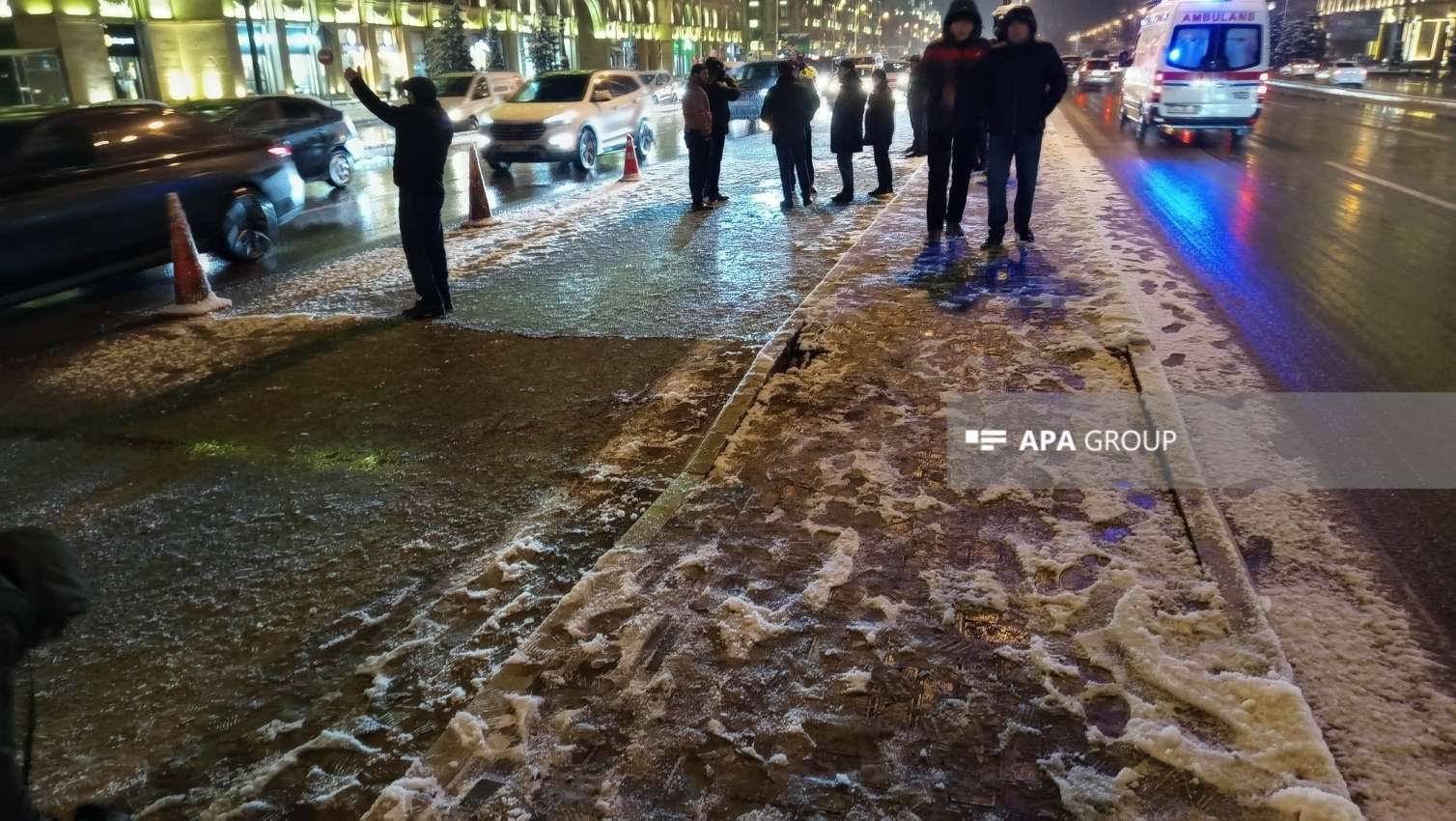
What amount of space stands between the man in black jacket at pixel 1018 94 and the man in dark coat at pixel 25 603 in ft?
24.6

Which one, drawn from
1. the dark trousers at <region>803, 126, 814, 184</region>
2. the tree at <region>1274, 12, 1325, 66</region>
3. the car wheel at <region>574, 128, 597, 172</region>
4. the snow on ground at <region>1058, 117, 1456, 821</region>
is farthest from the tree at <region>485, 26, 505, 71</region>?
the tree at <region>1274, 12, 1325, 66</region>

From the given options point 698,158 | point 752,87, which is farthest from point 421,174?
point 752,87

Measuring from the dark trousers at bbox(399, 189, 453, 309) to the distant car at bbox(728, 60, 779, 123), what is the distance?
63.0 ft

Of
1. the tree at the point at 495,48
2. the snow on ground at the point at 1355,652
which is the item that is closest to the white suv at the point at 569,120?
the snow on ground at the point at 1355,652

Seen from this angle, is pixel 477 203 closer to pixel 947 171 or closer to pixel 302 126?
pixel 302 126

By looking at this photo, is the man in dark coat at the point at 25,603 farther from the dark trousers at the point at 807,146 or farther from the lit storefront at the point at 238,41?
the lit storefront at the point at 238,41

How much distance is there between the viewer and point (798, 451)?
4340mm

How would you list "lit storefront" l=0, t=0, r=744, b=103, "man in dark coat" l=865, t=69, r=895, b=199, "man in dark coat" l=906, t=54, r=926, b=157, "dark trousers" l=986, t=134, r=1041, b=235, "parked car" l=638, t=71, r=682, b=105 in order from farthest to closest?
"parked car" l=638, t=71, r=682, b=105 < "lit storefront" l=0, t=0, r=744, b=103 < "man in dark coat" l=906, t=54, r=926, b=157 < "man in dark coat" l=865, t=69, r=895, b=199 < "dark trousers" l=986, t=134, r=1041, b=235

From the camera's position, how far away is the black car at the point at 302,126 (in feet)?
44.8

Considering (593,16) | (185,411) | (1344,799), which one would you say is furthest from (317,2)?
(1344,799)

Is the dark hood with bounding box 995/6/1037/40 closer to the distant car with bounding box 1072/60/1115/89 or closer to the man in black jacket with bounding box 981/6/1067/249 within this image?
the man in black jacket with bounding box 981/6/1067/249

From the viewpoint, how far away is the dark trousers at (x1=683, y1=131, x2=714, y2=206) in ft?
37.9

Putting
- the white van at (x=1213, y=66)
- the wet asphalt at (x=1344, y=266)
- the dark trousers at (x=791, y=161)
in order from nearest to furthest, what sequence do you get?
1. the wet asphalt at (x=1344, y=266)
2. the dark trousers at (x=791, y=161)
3. the white van at (x=1213, y=66)

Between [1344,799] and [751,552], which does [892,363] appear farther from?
[1344,799]
